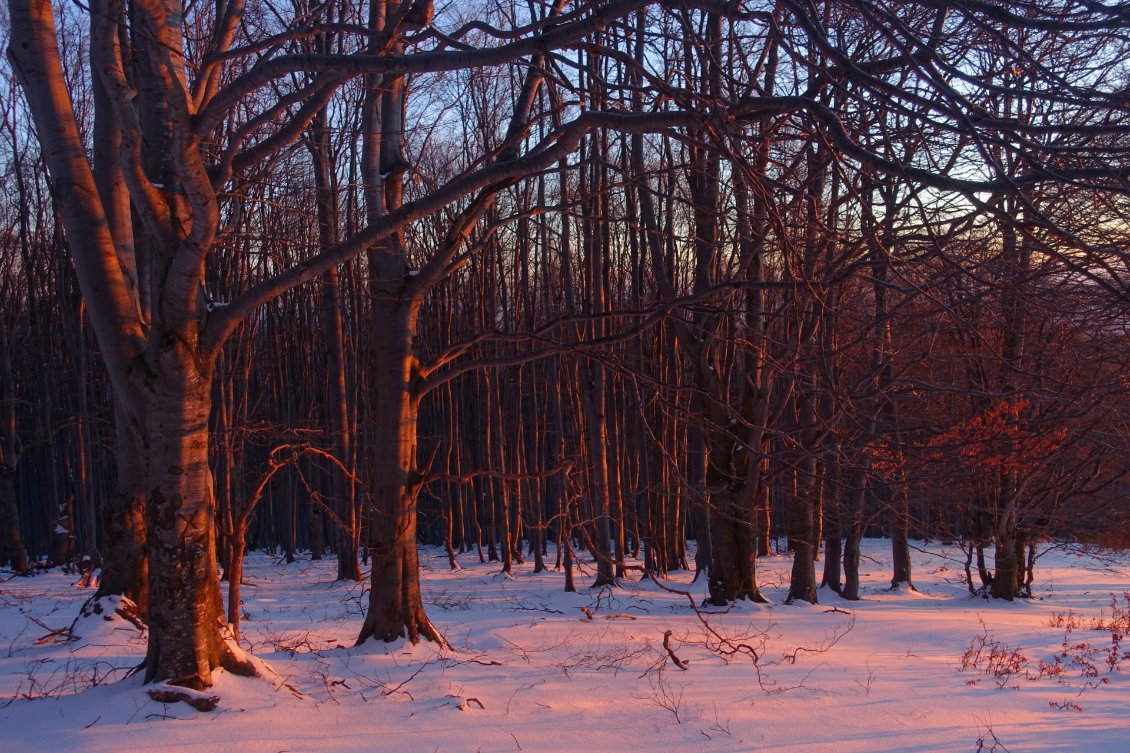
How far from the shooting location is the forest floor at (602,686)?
4.92m

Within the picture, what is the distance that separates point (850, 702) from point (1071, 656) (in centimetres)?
422

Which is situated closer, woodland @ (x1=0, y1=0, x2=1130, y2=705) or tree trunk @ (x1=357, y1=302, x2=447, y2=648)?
woodland @ (x1=0, y1=0, x2=1130, y2=705)

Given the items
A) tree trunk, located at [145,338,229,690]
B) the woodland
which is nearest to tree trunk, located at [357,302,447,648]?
the woodland

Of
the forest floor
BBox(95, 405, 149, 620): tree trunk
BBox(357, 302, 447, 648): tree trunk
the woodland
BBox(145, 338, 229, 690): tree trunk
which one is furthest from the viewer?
BBox(95, 405, 149, 620): tree trunk

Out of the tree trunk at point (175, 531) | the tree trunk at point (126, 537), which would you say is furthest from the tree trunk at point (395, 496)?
the tree trunk at point (126, 537)

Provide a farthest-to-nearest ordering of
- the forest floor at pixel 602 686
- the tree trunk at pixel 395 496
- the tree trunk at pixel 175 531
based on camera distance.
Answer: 1. the tree trunk at pixel 395 496
2. the tree trunk at pixel 175 531
3. the forest floor at pixel 602 686

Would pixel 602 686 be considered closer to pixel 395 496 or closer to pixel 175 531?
pixel 395 496

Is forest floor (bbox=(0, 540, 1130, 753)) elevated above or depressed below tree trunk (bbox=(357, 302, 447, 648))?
below

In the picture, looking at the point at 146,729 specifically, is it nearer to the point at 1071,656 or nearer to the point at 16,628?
the point at 16,628

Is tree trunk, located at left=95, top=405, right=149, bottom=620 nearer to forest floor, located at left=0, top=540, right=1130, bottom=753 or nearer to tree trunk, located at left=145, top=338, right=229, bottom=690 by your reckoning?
forest floor, located at left=0, top=540, right=1130, bottom=753

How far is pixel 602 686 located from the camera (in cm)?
629

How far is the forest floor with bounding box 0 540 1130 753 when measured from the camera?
4.92 m

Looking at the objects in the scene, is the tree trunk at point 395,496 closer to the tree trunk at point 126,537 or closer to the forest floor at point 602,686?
the forest floor at point 602,686

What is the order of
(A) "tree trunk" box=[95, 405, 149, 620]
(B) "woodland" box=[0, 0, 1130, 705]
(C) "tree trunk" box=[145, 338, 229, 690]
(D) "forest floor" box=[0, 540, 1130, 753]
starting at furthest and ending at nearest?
(A) "tree trunk" box=[95, 405, 149, 620] → (C) "tree trunk" box=[145, 338, 229, 690] → (D) "forest floor" box=[0, 540, 1130, 753] → (B) "woodland" box=[0, 0, 1130, 705]
